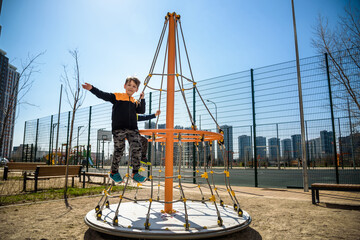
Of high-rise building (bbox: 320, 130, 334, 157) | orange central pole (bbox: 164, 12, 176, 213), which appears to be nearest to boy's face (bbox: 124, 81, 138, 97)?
orange central pole (bbox: 164, 12, 176, 213)

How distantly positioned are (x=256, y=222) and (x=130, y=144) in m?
2.26

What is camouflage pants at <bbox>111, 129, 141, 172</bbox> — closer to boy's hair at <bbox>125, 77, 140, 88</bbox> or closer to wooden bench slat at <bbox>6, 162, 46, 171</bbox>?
boy's hair at <bbox>125, 77, 140, 88</bbox>

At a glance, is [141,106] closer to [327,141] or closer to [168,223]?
[168,223]

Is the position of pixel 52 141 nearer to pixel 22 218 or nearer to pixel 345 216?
pixel 22 218

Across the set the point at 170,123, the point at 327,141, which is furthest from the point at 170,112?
the point at 327,141

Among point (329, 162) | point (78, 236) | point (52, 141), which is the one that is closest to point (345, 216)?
point (78, 236)

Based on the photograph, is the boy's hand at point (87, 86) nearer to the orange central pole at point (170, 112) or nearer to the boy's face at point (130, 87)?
the boy's face at point (130, 87)

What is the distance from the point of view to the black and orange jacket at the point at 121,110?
319 cm

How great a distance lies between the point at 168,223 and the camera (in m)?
2.85

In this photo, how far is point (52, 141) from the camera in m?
17.5

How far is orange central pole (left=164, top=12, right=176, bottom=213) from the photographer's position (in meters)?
3.38

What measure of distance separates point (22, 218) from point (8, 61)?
16.9 feet

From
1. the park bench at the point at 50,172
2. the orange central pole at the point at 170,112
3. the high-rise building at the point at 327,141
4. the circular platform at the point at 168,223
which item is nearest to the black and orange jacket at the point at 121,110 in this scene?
the orange central pole at the point at 170,112

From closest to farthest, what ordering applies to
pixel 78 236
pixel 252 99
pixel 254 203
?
pixel 78 236 → pixel 254 203 → pixel 252 99
